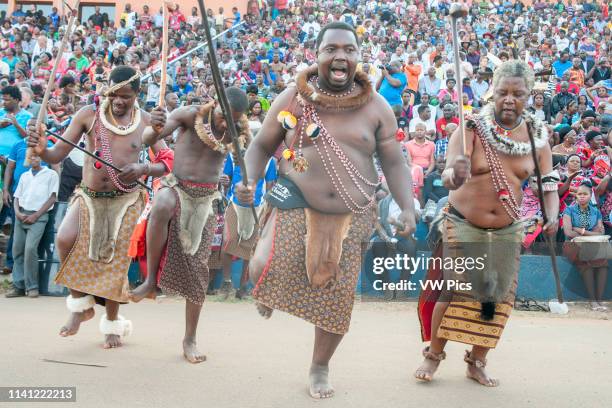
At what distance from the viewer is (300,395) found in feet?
15.1

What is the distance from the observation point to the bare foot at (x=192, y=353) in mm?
5473

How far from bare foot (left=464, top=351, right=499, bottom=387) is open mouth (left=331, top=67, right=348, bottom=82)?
2.16 metres

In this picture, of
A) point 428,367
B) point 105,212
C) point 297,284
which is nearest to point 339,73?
point 297,284

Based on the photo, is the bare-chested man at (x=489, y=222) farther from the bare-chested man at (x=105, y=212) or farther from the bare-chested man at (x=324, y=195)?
the bare-chested man at (x=105, y=212)

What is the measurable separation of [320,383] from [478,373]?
3.96ft

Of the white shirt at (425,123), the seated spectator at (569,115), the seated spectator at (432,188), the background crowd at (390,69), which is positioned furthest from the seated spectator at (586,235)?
the seated spectator at (569,115)

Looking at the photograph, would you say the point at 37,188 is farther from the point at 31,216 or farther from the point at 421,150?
the point at 421,150

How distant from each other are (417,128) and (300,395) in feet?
24.9

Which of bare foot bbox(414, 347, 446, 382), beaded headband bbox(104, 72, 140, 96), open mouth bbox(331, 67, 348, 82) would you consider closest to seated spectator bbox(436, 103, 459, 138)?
beaded headband bbox(104, 72, 140, 96)

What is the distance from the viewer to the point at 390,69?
14578 millimetres

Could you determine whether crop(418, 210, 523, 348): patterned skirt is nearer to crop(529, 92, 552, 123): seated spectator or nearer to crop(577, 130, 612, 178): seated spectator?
crop(577, 130, 612, 178): seated spectator

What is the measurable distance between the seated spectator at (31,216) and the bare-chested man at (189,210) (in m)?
3.95

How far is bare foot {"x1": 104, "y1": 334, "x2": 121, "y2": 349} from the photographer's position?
19.5 ft

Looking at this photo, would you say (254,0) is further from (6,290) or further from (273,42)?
(6,290)
